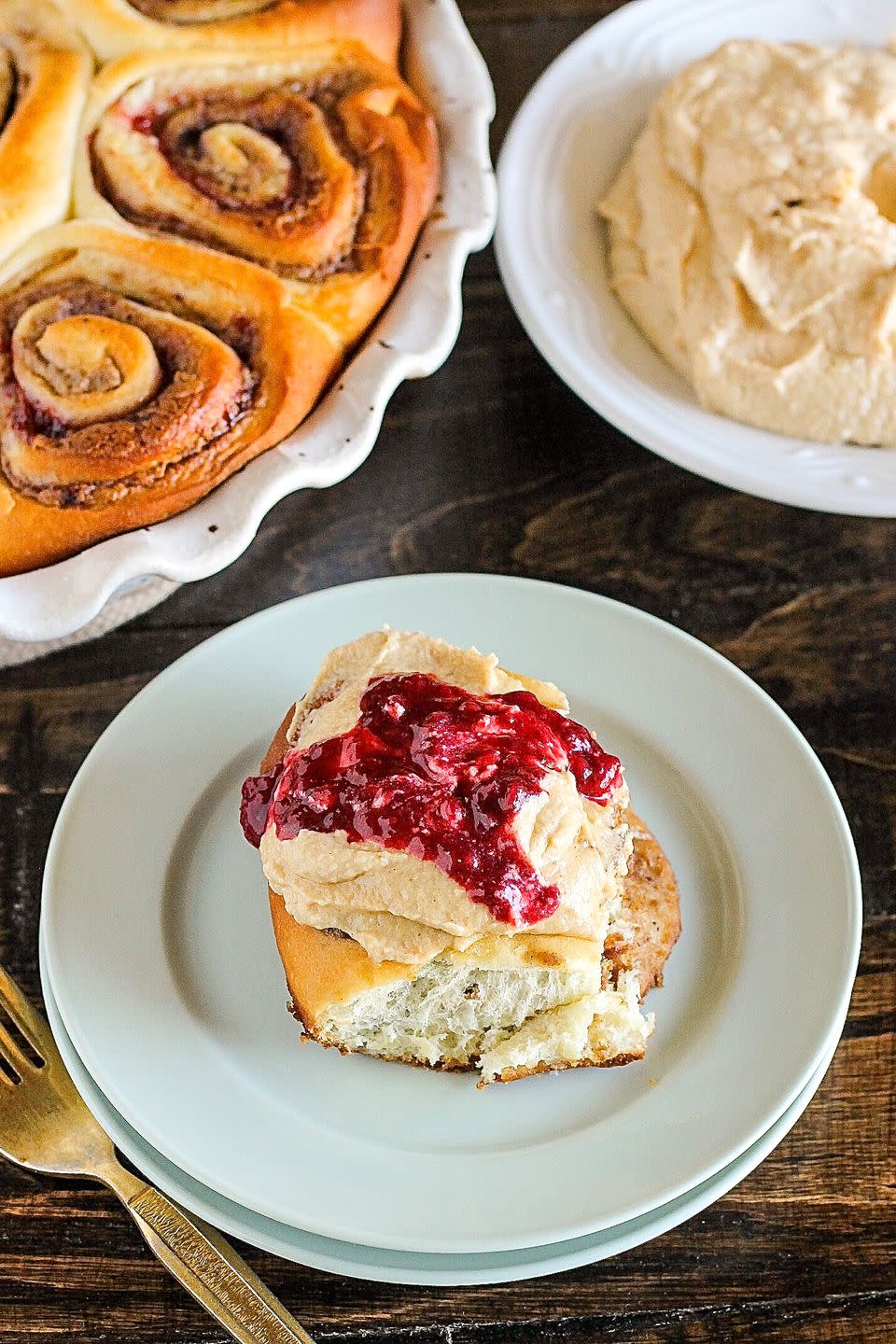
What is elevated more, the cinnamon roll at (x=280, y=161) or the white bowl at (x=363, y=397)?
the cinnamon roll at (x=280, y=161)

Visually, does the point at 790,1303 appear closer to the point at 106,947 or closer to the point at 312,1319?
the point at 312,1319

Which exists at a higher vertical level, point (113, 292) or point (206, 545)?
point (113, 292)

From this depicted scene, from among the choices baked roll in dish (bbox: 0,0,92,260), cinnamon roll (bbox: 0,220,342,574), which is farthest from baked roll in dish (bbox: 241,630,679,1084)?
baked roll in dish (bbox: 0,0,92,260)

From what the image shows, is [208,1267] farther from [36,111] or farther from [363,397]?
[36,111]

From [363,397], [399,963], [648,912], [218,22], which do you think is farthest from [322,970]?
[218,22]

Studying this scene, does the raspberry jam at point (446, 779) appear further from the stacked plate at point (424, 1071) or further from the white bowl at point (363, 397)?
the white bowl at point (363, 397)

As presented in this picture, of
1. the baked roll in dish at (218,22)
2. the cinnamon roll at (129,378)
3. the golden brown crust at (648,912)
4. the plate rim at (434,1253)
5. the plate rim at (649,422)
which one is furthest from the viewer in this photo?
the baked roll in dish at (218,22)

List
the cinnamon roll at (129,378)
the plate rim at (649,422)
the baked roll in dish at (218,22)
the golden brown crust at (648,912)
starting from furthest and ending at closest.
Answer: the baked roll in dish at (218,22) < the plate rim at (649,422) < the cinnamon roll at (129,378) < the golden brown crust at (648,912)

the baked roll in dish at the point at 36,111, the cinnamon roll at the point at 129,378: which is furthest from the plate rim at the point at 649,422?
the baked roll in dish at the point at 36,111

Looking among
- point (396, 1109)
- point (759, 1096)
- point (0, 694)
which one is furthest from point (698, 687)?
point (0, 694)
